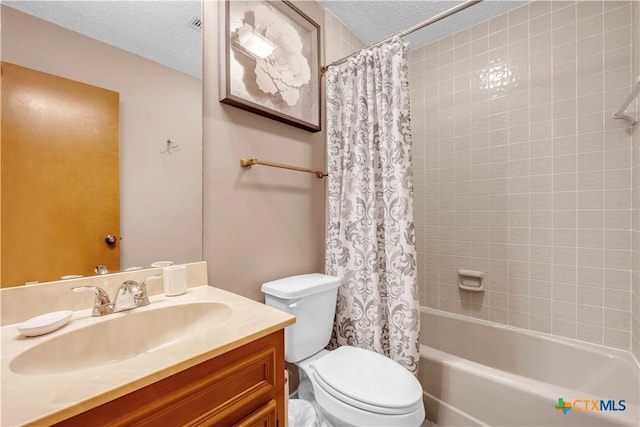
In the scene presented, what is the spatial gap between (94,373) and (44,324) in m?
0.32

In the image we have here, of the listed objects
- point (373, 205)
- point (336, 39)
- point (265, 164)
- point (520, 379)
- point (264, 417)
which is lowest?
point (520, 379)

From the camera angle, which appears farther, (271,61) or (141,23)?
(271,61)

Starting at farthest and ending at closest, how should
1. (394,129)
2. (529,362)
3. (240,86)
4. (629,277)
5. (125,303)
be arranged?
(529,362) < (629,277) < (394,129) < (240,86) < (125,303)

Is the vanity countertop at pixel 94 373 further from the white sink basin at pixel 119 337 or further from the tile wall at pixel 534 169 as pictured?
the tile wall at pixel 534 169

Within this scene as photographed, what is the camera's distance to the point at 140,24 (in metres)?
0.93

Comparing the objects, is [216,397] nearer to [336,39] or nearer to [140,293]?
[140,293]

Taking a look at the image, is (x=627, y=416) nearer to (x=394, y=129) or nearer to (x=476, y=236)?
(x=476, y=236)

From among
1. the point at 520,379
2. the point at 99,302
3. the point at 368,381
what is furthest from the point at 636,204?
the point at 99,302

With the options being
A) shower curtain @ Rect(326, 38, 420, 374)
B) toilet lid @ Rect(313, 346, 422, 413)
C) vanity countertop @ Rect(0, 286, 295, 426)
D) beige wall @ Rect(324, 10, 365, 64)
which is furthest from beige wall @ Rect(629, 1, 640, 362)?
vanity countertop @ Rect(0, 286, 295, 426)

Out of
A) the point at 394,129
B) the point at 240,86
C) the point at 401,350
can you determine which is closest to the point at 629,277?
the point at 401,350

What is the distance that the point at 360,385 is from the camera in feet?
3.38

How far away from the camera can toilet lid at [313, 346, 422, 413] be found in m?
0.94

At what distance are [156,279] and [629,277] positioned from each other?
7.61 ft

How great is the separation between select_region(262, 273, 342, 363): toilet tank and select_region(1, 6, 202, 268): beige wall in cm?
40
